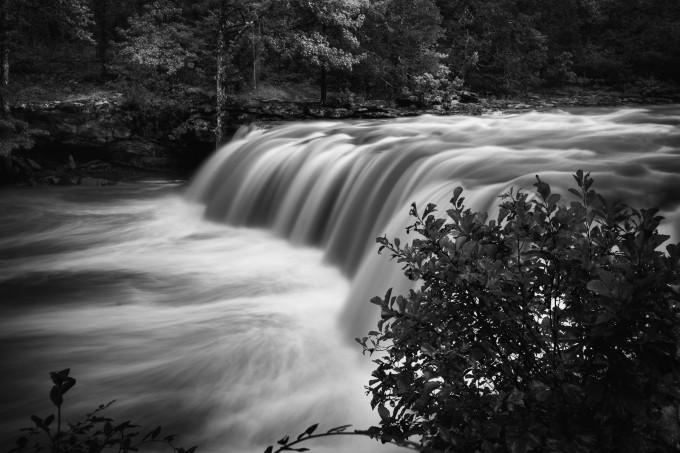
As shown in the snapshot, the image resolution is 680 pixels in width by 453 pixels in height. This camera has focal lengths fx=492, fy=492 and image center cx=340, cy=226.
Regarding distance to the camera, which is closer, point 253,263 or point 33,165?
point 253,263

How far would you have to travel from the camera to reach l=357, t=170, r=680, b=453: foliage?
4.32ft

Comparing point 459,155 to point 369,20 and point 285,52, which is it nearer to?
point 285,52

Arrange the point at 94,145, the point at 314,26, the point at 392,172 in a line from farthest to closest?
the point at 314,26
the point at 94,145
the point at 392,172

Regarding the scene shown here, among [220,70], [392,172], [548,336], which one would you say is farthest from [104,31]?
[548,336]

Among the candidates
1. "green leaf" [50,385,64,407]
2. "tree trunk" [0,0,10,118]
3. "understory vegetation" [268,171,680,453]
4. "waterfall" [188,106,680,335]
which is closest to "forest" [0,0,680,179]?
"tree trunk" [0,0,10,118]

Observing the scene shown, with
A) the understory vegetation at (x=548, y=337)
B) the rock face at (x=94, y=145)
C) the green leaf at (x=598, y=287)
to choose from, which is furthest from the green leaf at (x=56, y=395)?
the rock face at (x=94, y=145)

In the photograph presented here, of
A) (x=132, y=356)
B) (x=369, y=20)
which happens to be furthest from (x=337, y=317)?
(x=369, y=20)

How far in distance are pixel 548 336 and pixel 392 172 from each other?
6.34m

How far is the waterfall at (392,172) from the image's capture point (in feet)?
19.6

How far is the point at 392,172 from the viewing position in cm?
810

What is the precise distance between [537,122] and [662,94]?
10827 mm

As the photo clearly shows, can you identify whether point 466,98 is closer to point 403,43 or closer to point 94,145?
point 403,43

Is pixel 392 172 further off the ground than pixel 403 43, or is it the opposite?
pixel 403 43

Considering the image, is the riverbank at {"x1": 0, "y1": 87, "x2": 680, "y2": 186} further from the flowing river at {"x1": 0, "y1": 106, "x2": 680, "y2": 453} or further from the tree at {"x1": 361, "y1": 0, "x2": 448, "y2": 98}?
the tree at {"x1": 361, "y1": 0, "x2": 448, "y2": 98}
